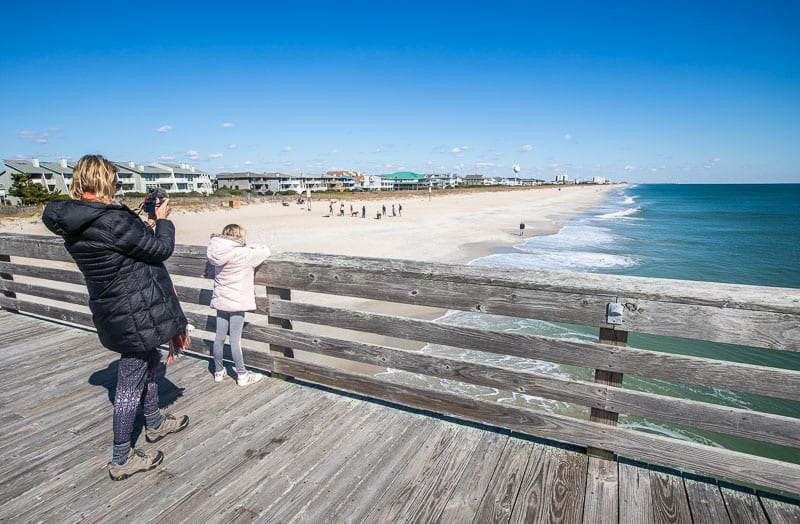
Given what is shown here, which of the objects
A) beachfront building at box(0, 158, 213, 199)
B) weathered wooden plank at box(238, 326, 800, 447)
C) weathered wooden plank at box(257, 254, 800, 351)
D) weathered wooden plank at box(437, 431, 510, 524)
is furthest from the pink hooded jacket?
beachfront building at box(0, 158, 213, 199)

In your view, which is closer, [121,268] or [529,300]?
[121,268]

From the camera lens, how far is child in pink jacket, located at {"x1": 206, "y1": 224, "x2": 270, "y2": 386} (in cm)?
345

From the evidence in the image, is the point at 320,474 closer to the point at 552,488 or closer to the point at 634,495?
the point at 552,488

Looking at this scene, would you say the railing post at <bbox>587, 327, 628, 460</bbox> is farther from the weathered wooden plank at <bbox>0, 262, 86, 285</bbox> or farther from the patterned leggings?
the weathered wooden plank at <bbox>0, 262, 86, 285</bbox>

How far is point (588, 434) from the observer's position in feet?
8.95

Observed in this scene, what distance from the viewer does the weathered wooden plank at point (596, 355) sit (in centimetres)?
227

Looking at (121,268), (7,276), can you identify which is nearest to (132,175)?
(7,276)

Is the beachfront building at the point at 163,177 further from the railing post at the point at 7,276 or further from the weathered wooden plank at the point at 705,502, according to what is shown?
the weathered wooden plank at the point at 705,502

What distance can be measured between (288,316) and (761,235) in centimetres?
4399

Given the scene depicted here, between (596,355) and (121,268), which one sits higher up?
(121,268)

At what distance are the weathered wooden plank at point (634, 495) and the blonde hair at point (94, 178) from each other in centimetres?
335

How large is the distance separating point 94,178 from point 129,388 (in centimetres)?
133

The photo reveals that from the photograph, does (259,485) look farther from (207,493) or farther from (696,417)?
(696,417)

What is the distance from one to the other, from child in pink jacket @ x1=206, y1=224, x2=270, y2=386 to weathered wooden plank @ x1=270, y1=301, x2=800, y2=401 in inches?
24.7
